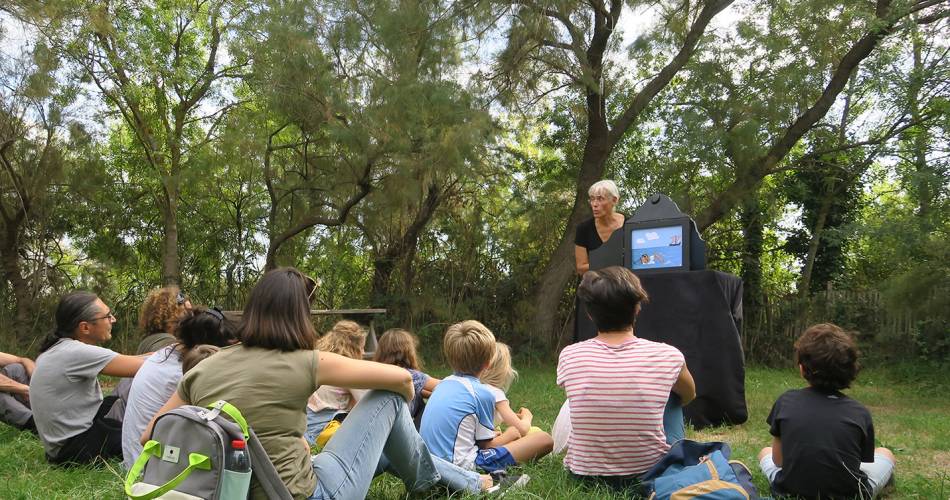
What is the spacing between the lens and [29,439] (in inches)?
159

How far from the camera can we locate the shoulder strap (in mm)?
1872

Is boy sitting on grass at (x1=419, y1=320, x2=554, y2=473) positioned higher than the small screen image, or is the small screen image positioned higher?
the small screen image

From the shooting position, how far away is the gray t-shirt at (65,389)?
124 inches

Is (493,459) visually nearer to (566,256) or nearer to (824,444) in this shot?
(824,444)

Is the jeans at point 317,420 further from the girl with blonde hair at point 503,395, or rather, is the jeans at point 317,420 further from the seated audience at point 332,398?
the girl with blonde hair at point 503,395

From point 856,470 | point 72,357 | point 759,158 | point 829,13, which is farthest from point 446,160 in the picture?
point 856,470

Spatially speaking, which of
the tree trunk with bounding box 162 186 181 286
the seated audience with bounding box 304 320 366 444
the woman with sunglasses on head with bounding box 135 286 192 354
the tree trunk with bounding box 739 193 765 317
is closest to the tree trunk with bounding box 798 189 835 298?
the tree trunk with bounding box 739 193 765 317

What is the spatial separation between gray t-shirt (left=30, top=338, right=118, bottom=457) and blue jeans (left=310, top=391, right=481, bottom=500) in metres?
1.39

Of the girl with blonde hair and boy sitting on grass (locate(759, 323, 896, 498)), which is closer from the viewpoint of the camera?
boy sitting on grass (locate(759, 323, 896, 498))

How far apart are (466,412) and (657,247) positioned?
1.81 metres

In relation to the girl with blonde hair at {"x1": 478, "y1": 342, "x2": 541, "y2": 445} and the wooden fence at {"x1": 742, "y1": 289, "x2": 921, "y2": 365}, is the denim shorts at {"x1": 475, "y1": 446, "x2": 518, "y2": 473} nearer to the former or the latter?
the girl with blonde hair at {"x1": 478, "y1": 342, "x2": 541, "y2": 445}

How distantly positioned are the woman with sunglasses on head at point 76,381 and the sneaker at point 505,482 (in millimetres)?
1520

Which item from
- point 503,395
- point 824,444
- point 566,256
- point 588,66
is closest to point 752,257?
point 566,256

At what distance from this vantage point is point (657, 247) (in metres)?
4.26
